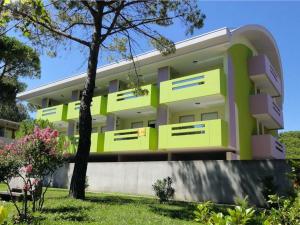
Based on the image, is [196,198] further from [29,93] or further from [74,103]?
[29,93]

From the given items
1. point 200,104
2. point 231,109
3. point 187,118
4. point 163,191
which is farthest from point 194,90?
point 163,191

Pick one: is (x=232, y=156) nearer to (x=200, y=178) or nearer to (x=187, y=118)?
(x=200, y=178)

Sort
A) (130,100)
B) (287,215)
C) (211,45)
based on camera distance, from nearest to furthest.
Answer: (287,215) < (211,45) < (130,100)

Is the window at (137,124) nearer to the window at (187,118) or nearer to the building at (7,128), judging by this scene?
the window at (187,118)

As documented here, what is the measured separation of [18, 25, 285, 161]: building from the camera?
68.9 feet

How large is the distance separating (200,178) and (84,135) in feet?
20.5

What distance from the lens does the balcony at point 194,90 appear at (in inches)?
815

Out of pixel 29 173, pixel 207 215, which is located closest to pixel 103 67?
pixel 29 173

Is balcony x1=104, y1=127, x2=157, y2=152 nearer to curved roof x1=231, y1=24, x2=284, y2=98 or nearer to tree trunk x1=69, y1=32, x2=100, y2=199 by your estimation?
curved roof x1=231, y1=24, x2=284, y2=98

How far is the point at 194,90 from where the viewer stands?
2153 centimetres

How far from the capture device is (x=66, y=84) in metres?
31.7

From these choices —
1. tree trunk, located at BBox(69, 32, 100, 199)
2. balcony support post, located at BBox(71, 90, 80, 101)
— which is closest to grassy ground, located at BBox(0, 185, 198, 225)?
tree trunk, located at BBox(69, 32, 100, 199)

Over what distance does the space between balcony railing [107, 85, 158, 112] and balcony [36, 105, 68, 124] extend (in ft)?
20.2

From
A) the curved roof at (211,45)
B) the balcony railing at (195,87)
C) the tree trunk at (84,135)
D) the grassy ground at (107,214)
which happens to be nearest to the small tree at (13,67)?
the curved roof at (211,45)
